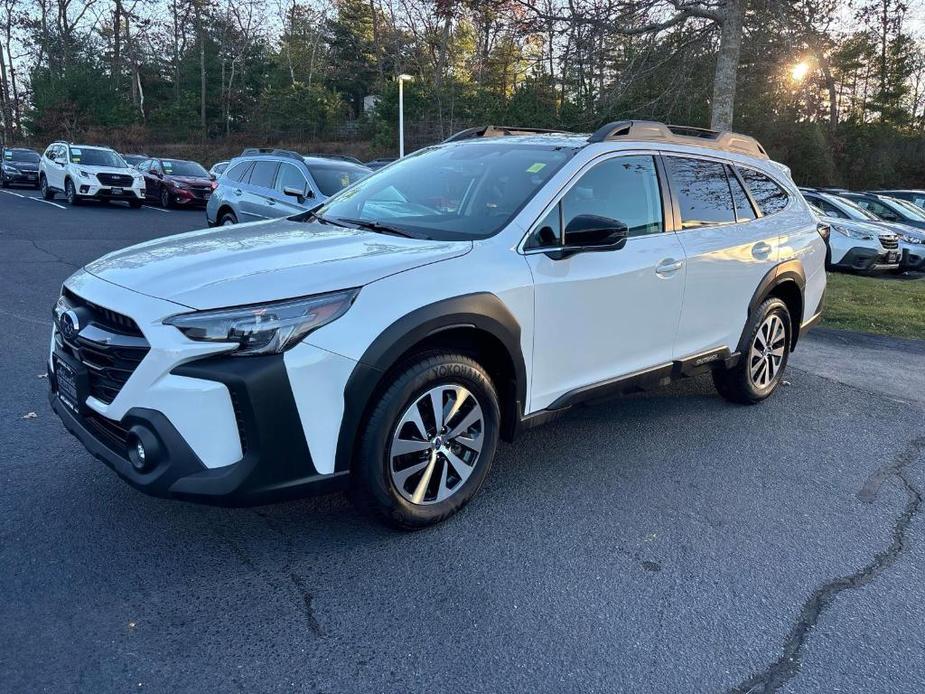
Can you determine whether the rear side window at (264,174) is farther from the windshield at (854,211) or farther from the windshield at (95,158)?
the windshield at (95,158)

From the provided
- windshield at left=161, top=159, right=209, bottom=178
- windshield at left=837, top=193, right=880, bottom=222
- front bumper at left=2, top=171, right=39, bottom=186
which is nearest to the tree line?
windshield at left=837, top=193, right=880, bottom=222

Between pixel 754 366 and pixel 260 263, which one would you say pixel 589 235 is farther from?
pixel 754 366

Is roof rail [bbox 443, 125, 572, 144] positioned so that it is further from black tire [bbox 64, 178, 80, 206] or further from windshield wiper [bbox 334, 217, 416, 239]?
black tire [bbox 64, 178, 80, 206]

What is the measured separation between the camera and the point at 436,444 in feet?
10.9

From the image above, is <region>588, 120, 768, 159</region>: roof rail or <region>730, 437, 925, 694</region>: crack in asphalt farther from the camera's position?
<region>588, 120, 768, 159</region>: roof rail

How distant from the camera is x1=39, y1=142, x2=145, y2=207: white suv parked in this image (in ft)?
65.2

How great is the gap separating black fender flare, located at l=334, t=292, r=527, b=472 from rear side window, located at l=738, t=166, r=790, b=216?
270cm

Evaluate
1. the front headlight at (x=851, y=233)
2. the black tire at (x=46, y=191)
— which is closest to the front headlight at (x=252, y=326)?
the front headlight at (x=851, y=233)

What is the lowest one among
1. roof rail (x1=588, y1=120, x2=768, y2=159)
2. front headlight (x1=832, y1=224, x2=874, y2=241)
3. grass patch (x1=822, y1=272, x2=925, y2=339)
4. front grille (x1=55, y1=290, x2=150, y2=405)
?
grass patch (x1=822, y1=272, x2=925, y2=339)


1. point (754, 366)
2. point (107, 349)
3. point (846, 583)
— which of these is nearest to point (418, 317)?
point (107, 349)

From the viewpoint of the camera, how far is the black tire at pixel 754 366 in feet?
16.9

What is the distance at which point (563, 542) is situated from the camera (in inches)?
133

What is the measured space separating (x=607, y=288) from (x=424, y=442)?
135 cm

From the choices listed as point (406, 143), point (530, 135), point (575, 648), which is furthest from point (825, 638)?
point (406, 143)
